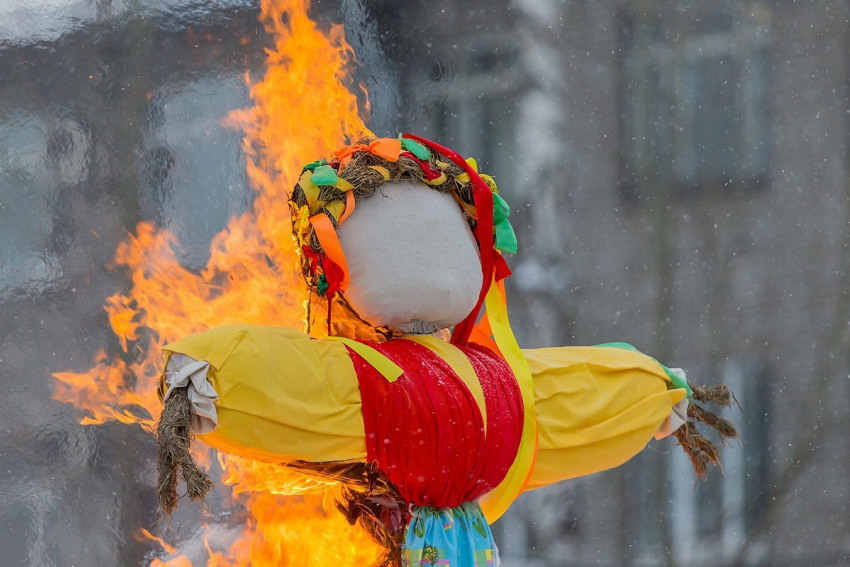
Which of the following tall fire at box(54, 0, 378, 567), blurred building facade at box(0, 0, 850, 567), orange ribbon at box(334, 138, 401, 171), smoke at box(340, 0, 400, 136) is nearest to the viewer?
orange ribbon at box(334, 138, 401, 171)

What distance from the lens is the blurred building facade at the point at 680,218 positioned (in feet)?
6.48

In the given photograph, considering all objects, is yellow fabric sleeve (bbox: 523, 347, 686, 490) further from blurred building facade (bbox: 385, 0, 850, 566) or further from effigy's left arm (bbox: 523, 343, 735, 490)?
blurred building facade (bbox: 385, 0, 850, 566)

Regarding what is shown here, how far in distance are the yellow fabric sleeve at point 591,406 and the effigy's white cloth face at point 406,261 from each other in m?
0.15

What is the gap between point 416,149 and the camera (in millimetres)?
1268

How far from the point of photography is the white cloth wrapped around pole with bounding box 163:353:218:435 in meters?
1.00

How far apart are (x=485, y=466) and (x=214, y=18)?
953 millimetres

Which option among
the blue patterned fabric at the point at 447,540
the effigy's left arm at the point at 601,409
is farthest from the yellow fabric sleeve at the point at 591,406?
the blue patterned fabric at the point at 447,540

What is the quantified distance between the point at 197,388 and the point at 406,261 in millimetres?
308

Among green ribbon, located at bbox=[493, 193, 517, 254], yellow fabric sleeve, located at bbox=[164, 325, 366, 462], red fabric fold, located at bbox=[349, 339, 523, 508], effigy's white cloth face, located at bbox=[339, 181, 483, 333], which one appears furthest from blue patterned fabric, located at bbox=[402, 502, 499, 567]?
green ribbon, located at bbox=[493, 193, 517, 254]

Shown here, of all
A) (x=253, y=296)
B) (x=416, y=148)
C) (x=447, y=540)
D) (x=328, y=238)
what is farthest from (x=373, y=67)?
(x=447, y=540)

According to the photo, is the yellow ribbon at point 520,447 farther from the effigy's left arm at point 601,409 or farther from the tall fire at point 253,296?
the tall fire at point 253,296

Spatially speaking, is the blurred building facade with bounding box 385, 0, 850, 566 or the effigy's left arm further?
the blurred building facade with bounding box 385, 0, 850, 566

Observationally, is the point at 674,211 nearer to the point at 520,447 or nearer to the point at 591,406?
the point at 591,406

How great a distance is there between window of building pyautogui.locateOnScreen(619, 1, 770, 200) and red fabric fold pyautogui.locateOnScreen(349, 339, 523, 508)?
93 centimetres
